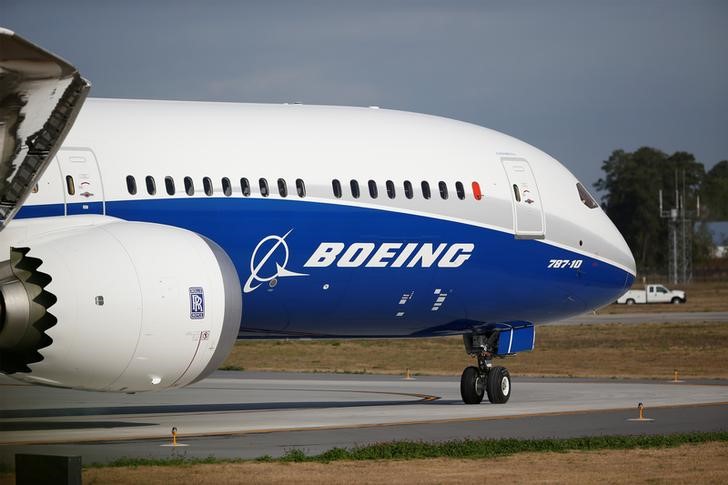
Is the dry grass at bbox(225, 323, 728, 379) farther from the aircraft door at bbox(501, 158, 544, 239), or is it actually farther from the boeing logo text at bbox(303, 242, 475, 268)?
the boeing logo text at bbox(303, 242, 475, 268)

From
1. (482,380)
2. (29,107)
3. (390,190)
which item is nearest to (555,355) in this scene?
(482,380)

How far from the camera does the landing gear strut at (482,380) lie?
25.7m

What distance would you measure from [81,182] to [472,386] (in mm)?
9351

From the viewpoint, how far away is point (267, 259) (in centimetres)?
2153

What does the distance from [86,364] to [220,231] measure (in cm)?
675

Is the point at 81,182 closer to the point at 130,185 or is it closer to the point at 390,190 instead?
the point at 130,185

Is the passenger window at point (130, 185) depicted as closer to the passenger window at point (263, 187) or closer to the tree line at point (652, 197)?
the passenger window at point (263, 187)

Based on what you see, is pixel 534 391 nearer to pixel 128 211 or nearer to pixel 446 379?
pixel 446 379

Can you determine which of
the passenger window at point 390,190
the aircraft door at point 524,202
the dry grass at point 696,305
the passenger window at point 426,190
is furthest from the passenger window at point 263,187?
the dry grass at point 696,305

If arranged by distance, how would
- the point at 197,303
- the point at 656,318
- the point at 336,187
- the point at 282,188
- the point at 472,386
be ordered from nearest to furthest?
the point at 197,303
the point at 282,188
the point at 336,187
the point at 472,386
the point at 656,318

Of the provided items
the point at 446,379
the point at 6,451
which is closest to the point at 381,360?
the point at 446,379

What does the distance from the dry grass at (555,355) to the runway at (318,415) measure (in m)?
6.21

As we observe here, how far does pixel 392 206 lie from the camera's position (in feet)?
75.5

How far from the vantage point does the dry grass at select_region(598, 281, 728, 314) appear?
8262 cm
